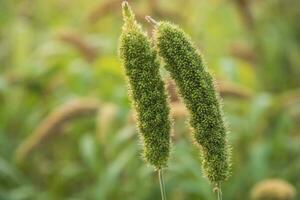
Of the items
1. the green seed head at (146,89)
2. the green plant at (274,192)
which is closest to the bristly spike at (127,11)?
the green seed head at (146,89)

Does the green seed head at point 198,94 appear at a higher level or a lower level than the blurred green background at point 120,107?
lower

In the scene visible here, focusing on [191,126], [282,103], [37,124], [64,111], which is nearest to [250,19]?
[282,103]

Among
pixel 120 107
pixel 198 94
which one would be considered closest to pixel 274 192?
pixel 120 107

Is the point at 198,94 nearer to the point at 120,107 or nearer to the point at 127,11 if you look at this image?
the point at 127,11

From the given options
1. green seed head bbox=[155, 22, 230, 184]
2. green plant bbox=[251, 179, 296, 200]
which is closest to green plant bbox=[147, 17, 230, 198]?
green seed head bbox=[155, 22, 230, 184]

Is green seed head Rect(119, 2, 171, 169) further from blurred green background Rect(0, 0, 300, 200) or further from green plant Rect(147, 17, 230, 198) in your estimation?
blurred green background Rect(0, 0, 300, 200)

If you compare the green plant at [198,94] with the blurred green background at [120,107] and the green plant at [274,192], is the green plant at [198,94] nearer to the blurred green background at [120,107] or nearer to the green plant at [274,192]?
the green plant at [274,192]
